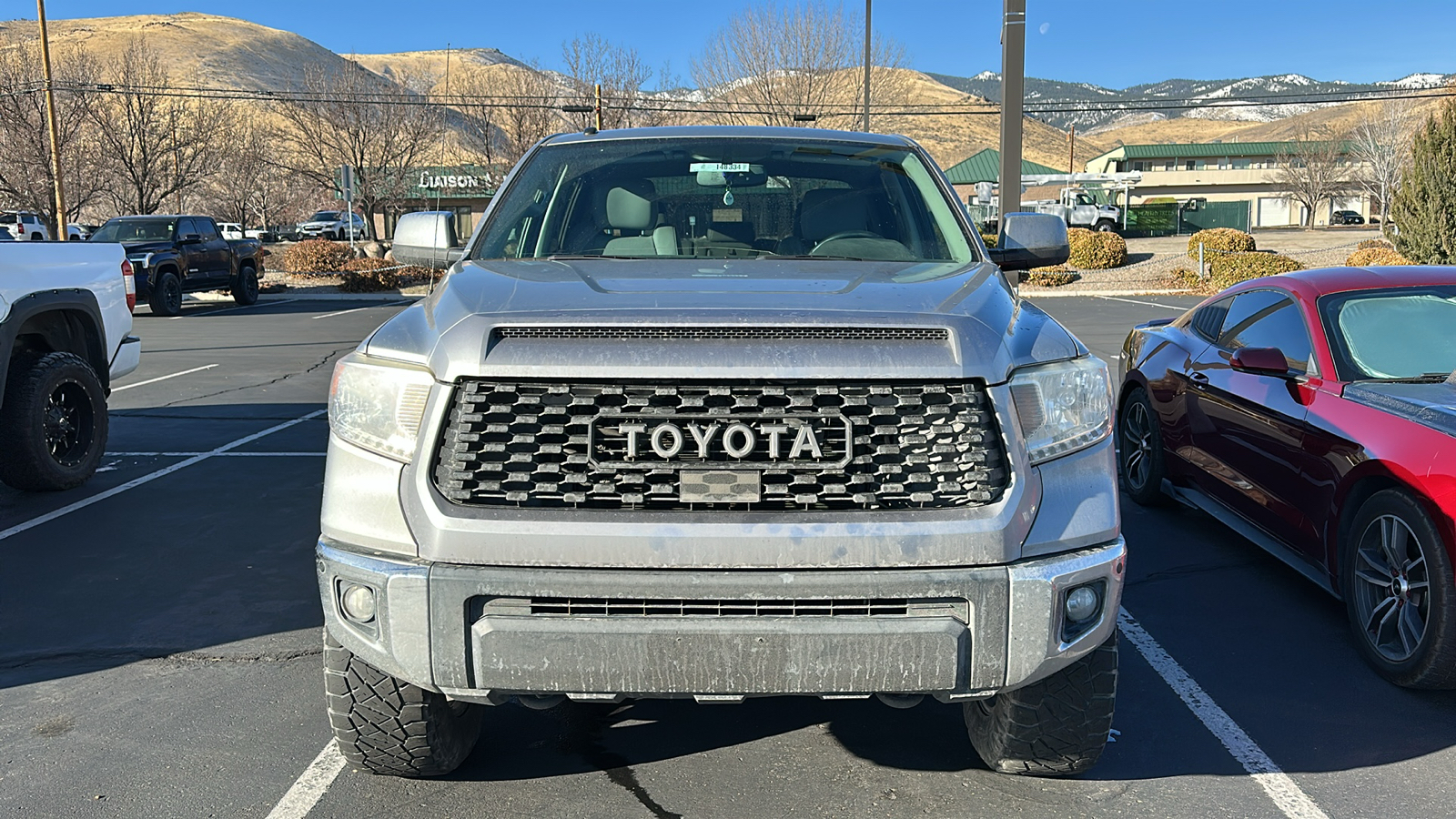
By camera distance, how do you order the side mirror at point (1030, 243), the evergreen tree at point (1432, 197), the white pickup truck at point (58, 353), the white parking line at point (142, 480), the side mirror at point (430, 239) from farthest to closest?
1. the evergreen tree at point (1432, 197)
2. the white pickup truck at point (58, 353)
3. the white parking line at point (142, 480)
4. the side mirror at point (430, 239)
5. the side mirror at point (1030, 243)

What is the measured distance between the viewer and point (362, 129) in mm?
46969

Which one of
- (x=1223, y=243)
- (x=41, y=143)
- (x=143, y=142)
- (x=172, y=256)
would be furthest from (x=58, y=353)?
(x=143, y=142)

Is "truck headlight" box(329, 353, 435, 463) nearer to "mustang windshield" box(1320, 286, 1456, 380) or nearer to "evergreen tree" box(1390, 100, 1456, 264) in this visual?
"mustang windshield" box(1320, 286, 1456, 380)

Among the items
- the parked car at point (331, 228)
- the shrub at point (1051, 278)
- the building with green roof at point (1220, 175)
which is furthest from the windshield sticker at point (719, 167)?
the building with green roof at point (1220, 175)

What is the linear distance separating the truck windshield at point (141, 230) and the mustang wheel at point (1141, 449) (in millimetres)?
20971

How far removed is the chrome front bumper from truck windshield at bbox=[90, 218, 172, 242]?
23.0 m

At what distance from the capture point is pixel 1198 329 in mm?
6613


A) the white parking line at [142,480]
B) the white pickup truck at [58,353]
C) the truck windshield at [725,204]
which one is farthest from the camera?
the white pickup truck at [58,353]

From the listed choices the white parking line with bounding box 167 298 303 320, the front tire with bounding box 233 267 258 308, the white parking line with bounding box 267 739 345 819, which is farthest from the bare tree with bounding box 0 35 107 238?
the white parking line with bounding box 267 739 345 819

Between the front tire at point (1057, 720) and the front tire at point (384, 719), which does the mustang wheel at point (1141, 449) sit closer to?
the front tire at point (1057, 720)

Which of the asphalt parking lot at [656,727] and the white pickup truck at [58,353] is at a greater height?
the white pickup truck at [58,353]

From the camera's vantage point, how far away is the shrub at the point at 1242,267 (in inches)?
1055

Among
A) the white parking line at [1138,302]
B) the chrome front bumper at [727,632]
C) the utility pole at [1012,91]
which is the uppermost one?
the utility pole at [1012,91]

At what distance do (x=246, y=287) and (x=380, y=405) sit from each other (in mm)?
25052
